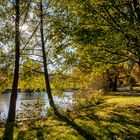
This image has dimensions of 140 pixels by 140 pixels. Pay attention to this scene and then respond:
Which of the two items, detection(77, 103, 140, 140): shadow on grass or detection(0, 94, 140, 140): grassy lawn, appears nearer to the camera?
detection(77, 103, 140, 140): shadow on grass

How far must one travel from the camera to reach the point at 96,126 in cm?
1325

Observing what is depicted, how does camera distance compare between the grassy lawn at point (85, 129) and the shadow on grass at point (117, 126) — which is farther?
the grassy lawn at point (85, 129)

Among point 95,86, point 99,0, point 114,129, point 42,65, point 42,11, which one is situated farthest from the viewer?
point 95,86

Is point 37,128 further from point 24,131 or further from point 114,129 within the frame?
point 114,129

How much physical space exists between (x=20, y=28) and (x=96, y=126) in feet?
27.3

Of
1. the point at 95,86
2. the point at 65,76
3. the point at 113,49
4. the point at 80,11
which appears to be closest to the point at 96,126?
the point at 113,49

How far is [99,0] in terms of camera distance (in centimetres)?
1482

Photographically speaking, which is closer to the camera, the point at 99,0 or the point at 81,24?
the point at 99,0

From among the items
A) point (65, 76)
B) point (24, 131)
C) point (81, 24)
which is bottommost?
point (24, 131)

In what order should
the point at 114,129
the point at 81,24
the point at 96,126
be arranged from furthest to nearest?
the point at 81,24, the point at 96,126, the point at 114,129

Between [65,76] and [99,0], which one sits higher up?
[99,0]

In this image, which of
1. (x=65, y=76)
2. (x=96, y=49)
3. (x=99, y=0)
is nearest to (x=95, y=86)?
(x=65, y=76)

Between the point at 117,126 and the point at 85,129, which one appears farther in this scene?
the point at 117,126

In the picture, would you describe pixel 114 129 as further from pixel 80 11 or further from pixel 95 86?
pixel 95 86
